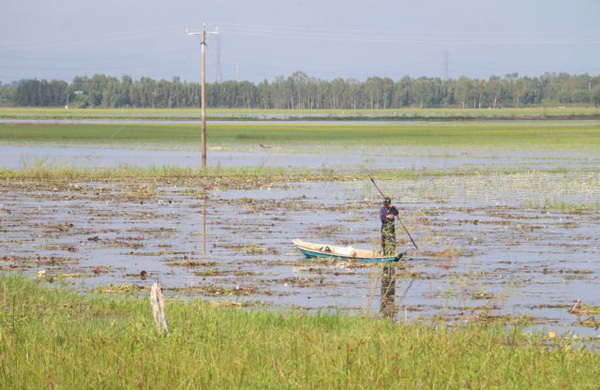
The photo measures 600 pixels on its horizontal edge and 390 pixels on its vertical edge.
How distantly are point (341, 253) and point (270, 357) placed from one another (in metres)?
11.2

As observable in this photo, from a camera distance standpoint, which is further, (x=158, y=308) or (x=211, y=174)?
(x=211, y=174)

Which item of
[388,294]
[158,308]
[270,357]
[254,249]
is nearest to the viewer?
[270,357]

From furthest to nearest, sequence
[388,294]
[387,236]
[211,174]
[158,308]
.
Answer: [211,174], [387,236], [388,294], [158,308]

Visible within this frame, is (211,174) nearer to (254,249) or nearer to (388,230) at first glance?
(254,249)

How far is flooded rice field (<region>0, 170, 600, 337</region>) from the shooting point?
17.6 m

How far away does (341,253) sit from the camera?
21.8 m

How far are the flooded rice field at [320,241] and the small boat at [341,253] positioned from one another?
28cm

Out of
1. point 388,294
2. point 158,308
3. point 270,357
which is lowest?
point 388,294

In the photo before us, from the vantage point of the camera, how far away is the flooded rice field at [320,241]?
1759 cm

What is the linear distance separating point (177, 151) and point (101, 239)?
162 feet

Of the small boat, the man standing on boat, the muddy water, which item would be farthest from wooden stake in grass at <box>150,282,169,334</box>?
the muddy water

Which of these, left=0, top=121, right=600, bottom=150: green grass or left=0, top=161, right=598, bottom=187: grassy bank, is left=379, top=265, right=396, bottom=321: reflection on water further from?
left=0, top=121, right=600, bottom=150: green grass

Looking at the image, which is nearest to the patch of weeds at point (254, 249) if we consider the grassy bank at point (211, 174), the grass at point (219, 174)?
the grassy bank at point (211, 174)

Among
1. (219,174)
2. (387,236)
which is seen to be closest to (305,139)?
(219,174)
